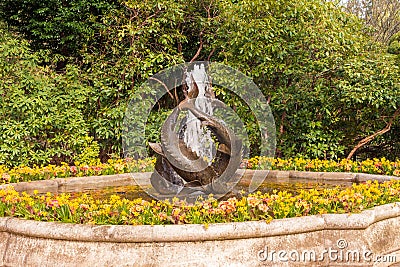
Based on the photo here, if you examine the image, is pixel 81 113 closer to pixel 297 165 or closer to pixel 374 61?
pixel 297 165

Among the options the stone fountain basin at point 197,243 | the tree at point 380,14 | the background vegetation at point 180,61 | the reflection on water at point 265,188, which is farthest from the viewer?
the tree at point 380,14

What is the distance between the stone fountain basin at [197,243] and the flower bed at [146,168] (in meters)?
3.15

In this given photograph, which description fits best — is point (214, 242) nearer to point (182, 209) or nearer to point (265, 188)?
→ point (182, 209)

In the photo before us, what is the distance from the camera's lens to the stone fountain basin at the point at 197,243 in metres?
3.76

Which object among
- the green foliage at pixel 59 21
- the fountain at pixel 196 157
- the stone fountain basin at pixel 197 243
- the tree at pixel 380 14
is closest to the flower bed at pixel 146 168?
the fountain at pixel 196 157

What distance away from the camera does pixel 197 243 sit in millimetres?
3791

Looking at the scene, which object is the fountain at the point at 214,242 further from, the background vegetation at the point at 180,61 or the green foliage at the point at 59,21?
the green foliage at the point at 59,21

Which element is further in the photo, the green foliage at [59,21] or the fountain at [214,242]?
the green foliage at [59,21]

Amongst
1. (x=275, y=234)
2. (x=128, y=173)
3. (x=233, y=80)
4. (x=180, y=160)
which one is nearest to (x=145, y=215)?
(x=275, y=234)

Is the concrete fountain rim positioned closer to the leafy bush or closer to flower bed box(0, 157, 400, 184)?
flower bed box(0, 157, 400, 184)

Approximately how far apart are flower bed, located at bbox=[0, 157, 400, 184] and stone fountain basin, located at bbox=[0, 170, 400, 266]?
315cm

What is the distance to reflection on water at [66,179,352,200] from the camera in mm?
6496

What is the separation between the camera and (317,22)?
9.88 m

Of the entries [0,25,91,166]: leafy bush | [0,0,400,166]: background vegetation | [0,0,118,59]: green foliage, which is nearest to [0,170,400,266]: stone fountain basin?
[0,0,400,166]: background vegetation
